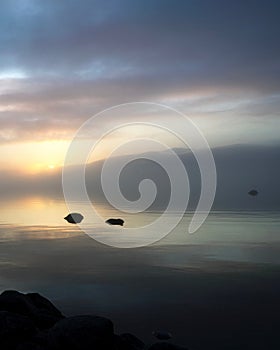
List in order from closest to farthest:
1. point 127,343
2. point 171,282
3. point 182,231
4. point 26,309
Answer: point 127,343 < point 26,309 < point 171,282 < point 182,231

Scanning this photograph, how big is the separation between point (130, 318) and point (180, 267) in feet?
40.3

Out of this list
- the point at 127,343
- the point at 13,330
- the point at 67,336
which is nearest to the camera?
the point at 67,336

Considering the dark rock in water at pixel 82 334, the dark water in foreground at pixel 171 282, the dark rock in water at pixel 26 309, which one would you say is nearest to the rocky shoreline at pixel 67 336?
the dark rock in water at pixel 82 334

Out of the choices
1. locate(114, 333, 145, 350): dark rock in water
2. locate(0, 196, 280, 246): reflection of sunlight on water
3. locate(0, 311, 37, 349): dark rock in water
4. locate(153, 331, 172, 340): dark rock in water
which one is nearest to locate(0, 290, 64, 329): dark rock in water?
locate(0, 311, 37, 349): dark rock in water

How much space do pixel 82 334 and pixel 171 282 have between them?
14.1 m

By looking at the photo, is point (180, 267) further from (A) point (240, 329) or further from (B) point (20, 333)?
(B) point (20, 333)

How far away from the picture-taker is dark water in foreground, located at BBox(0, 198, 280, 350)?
793 inches

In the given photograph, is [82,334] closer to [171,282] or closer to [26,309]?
[26,309]

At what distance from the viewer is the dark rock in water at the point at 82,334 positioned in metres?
15.0

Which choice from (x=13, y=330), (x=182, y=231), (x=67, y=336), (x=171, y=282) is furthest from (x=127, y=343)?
(x=182, y=231)

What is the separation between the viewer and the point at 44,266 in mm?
34438

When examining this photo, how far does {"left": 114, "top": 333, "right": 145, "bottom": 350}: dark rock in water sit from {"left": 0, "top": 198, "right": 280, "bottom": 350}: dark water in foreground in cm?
178

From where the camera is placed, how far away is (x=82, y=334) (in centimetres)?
1521

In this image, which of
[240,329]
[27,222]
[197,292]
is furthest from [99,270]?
[27,222]
